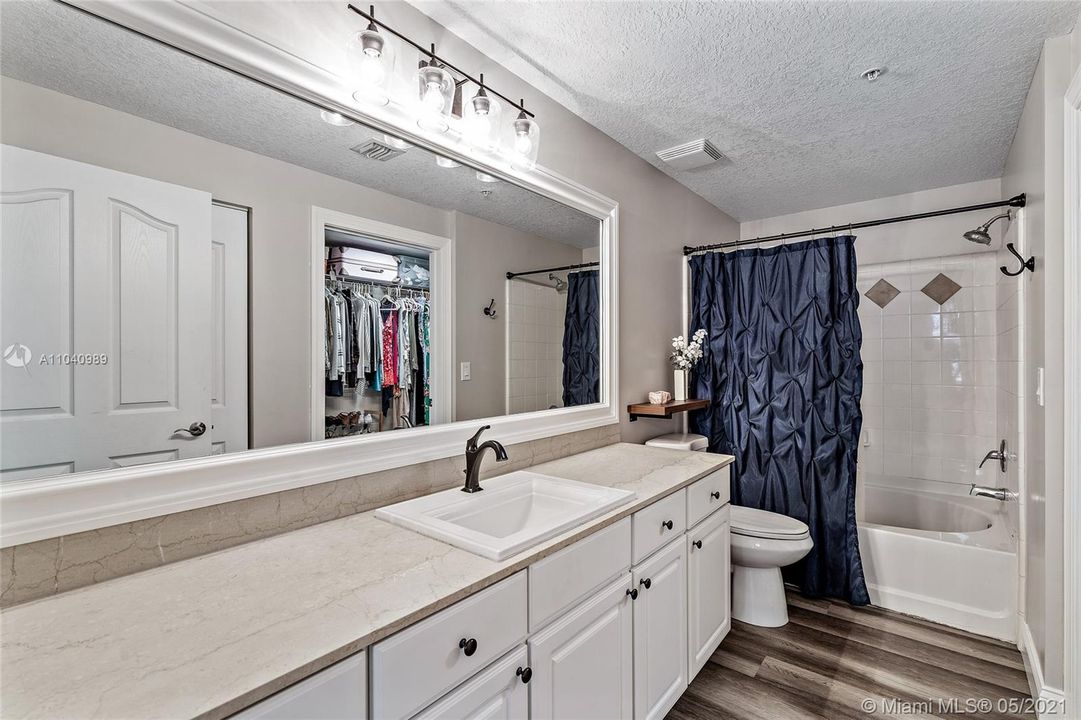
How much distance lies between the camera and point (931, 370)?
332 cm

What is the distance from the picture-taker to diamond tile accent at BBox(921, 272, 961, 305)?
3.24 m

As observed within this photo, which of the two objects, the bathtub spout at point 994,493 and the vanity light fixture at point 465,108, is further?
the bathtub spout at point 994,493

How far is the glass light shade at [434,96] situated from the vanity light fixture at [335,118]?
0.75 feet

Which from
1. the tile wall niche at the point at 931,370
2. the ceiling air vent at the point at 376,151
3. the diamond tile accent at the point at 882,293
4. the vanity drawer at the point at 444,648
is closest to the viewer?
the vanity drawer at the point at 444,648

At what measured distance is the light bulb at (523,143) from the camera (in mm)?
1804

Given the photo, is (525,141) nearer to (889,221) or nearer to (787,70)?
(787,70)

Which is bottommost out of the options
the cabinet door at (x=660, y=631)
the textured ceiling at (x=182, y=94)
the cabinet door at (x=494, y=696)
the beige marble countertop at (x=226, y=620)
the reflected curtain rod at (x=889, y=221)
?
the cabinet door at (x=660, y=631)

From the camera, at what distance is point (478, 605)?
102cm

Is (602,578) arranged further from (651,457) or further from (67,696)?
(67,696)

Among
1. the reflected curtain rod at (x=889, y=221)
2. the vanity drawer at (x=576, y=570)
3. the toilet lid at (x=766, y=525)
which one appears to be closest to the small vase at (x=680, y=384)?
the toilet lid at (x=766, y=525)

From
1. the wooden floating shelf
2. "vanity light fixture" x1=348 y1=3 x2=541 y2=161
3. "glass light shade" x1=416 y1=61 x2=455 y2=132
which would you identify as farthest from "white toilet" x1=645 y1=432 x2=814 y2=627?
"glass light shade" x1=416 y1=61 x2=455 y2=132

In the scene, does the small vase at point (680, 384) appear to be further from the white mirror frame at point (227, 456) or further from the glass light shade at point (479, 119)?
the glass light shade at point (479, 119)

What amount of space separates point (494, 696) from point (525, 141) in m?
1.68

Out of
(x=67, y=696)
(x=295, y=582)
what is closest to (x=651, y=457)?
(x=295, y=582)
